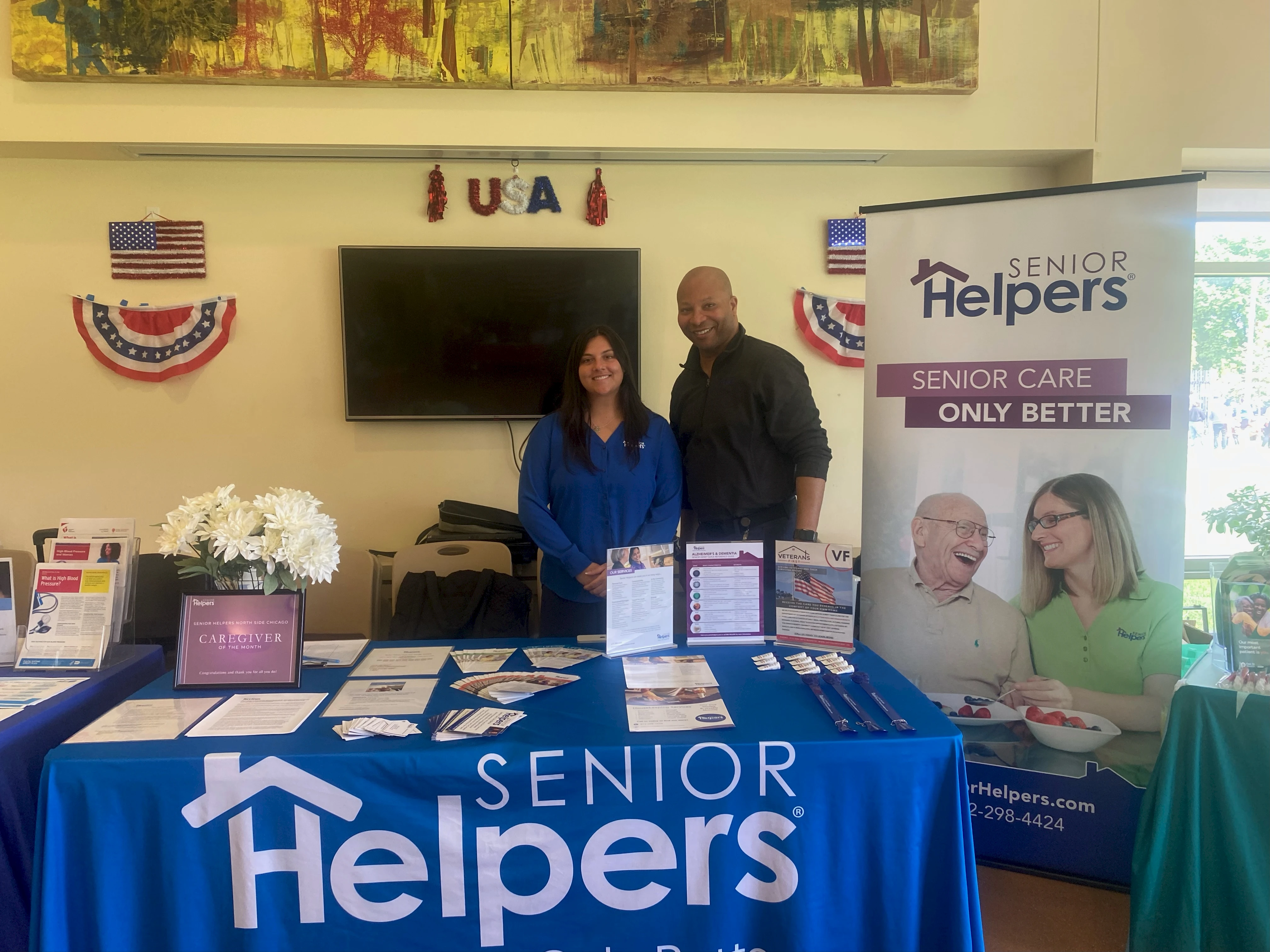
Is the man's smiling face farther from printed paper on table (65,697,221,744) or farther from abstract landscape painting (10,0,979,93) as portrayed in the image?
abstract landscape painting (10,0,979,93)

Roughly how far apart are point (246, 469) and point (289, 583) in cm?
218

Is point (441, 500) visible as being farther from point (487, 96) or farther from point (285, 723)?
point (285, 723)

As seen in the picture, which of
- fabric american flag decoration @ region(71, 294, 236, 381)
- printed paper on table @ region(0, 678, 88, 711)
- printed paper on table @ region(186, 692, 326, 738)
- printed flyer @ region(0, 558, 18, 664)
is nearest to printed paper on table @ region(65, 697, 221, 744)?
printed paper on table @ region(186, 692, 326, 738)

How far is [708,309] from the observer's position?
2.49 meters

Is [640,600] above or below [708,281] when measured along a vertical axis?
below

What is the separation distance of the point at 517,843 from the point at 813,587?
0.89 meters

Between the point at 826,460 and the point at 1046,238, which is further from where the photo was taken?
the point at 826,460

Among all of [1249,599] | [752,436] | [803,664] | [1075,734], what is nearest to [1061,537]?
[1249,599]

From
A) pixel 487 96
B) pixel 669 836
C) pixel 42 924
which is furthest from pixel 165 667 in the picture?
pixel 487 96

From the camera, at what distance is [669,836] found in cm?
140

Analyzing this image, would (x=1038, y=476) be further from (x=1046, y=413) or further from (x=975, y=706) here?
(x=975, y=706)

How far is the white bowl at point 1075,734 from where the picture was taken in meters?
1.94

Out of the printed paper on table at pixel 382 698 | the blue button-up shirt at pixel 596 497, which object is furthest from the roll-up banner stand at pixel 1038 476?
the printed paper on table at pixel 382 698

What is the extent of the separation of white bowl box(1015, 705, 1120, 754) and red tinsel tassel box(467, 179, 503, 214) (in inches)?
113
